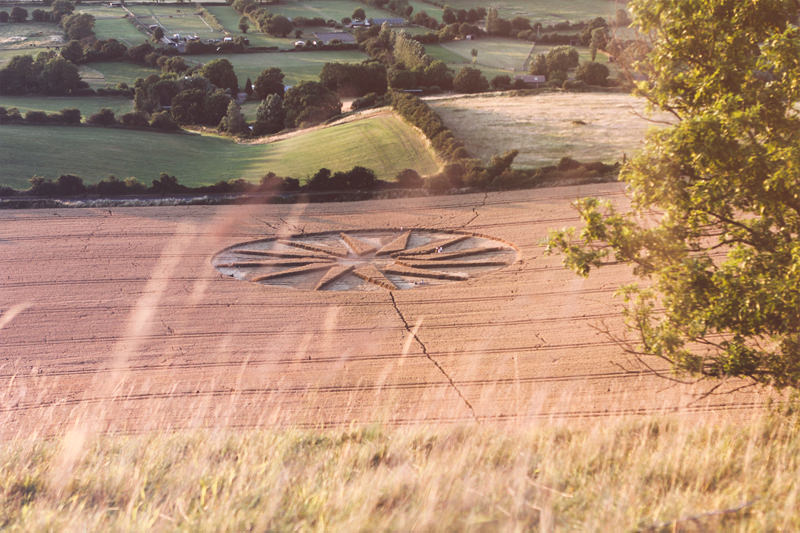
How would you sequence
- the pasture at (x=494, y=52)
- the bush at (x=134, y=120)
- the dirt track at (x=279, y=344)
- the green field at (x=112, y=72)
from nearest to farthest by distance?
the dirt track at (x=279, y=344) → the bush at (x=134, y=120) → the green field at (x=112, y=72) → the pasture at (x=494, y=52)

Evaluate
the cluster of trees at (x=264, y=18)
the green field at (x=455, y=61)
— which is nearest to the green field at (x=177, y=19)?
the cluster of trees at (x=264, y=18)

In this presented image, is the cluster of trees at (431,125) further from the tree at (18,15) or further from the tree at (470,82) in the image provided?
the tree at (18,15)

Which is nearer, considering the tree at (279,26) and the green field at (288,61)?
the green field at (288,61)

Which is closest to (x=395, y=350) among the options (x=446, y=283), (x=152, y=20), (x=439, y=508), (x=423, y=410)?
(x=423, y=410)

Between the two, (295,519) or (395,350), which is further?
(395,350)

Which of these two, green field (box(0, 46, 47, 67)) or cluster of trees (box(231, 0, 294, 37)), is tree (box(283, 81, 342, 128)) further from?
cluster of trees (box(231, 0, 294, 37))

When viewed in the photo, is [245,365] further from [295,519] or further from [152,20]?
[152,20]

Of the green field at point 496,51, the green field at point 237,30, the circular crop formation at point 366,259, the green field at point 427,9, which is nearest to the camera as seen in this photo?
the circular crop formation at point 366,259
